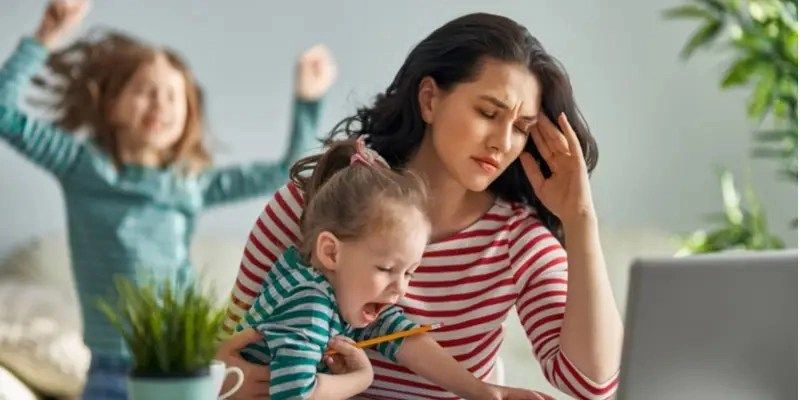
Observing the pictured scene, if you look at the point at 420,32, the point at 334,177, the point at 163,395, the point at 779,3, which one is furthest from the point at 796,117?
the point at 163,395

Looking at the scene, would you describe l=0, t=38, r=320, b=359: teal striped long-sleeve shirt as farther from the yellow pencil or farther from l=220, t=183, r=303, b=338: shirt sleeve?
the yellow pencil

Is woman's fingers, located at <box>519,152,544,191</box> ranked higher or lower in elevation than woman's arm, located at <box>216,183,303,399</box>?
higher

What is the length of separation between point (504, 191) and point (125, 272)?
1.69 meters

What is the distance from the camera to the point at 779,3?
11.7ft

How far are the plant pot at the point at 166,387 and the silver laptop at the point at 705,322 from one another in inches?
16.4

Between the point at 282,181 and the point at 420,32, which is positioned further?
the point at 420,32

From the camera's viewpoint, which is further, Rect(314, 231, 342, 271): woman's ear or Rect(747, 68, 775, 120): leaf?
Rect(747, 68, 775, 120): leaf

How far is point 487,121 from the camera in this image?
5.71 feet

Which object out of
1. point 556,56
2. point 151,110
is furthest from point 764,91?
point 151,110

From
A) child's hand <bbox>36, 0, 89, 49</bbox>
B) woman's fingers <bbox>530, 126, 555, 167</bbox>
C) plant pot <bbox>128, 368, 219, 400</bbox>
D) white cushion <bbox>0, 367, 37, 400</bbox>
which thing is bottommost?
white cushion <bbox>0, 367, 37, 400</bbox>

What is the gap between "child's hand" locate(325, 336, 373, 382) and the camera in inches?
62.1

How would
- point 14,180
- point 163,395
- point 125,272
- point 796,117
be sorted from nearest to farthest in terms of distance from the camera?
point 163,395
point 125,272
point 796,117
point 14,180

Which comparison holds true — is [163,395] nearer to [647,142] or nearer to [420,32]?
[420,32]

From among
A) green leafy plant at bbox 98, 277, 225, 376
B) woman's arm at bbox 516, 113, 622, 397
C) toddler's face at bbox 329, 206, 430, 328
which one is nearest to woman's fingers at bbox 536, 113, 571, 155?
woman's arm at bbox 516, 113, 622, 397
